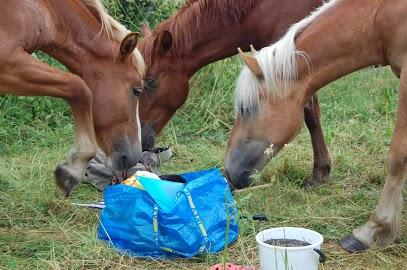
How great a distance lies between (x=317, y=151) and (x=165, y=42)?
1371mm

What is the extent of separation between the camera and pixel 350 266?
3.52 m

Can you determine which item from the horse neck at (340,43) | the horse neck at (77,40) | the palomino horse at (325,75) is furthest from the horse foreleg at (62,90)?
the horse neck at (340,43)

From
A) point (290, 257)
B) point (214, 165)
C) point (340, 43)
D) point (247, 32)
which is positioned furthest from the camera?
point (214, 165)

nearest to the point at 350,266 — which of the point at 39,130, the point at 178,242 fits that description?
the point at 178,242

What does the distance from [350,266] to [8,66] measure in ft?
6.94

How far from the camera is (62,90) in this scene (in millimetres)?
3691

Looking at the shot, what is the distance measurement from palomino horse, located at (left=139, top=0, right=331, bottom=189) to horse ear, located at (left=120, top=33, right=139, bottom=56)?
844 mm

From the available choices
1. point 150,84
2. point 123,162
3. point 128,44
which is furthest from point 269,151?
point 150,84

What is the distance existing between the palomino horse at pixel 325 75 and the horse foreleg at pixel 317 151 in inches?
35.5

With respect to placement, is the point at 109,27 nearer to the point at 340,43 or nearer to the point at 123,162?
the point at 123,162

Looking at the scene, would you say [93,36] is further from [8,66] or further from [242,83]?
[242,83]

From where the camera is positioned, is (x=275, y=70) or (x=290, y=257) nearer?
(x=290, y=257)

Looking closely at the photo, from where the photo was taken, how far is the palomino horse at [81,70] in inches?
141

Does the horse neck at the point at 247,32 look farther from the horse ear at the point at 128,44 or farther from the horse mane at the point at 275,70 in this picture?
the horse ear at the point at 128,44
